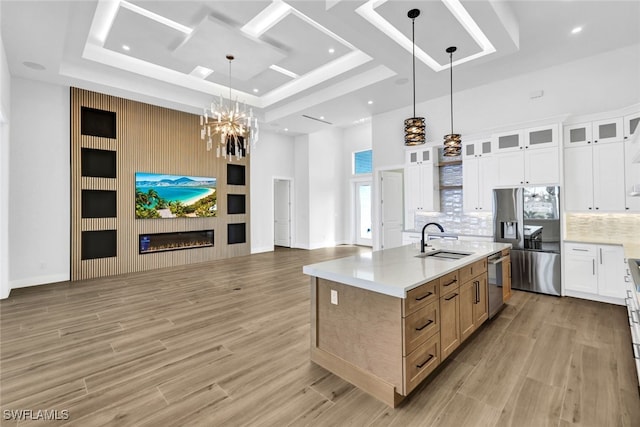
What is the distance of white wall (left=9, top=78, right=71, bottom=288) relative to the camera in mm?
5043

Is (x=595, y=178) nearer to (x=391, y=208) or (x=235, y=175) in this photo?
(x=391, y=208)

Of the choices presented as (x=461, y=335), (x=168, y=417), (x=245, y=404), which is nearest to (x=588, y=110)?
(x=461, y=335)

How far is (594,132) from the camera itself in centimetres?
424

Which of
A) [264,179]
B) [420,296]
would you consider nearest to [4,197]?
[264,179]

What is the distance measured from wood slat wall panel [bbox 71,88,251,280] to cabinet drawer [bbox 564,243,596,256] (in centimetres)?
701

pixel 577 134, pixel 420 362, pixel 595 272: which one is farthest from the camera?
pixel 577 134

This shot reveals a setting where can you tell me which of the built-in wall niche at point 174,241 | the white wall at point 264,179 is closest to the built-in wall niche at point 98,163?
the built-in wall niche at point 174,241

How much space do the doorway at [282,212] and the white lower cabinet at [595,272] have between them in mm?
7222

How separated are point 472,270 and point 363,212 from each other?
24.0 ft

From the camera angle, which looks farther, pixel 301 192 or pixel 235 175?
pixel 301 192

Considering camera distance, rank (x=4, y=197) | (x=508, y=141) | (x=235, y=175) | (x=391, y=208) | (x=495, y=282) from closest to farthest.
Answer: (x=495, y=282) → (x=4, y=197) → (x=508, y=141) → (x=391, y=208) → (x=235, y=175)

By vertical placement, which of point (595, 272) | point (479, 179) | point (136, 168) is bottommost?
point (595, 272)

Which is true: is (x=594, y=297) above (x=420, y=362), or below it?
below

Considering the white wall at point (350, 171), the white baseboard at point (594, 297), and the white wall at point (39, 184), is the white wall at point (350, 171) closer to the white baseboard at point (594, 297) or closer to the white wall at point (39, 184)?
the white baseboard at point (594, 297)
